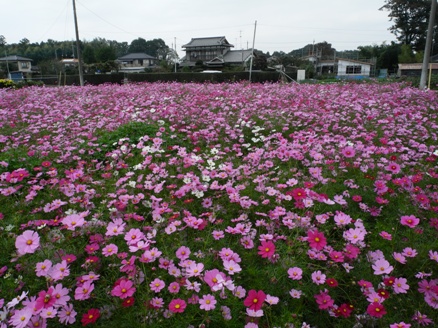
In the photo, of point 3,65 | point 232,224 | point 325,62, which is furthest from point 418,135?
point 3,65

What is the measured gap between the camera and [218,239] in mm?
1732

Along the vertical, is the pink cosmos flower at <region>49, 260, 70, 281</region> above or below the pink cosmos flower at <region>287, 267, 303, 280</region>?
above

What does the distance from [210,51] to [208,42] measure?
50.3 inches

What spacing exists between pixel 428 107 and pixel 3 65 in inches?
2233

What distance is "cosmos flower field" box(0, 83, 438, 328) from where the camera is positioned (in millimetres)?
1286

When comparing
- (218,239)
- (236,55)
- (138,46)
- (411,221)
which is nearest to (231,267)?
(218,239)

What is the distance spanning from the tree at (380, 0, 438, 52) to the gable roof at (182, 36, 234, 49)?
1895cm

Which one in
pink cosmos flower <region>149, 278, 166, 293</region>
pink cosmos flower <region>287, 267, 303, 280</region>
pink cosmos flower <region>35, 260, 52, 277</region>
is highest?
pink cosmos flower <region>35, 260, 52, 277</region>

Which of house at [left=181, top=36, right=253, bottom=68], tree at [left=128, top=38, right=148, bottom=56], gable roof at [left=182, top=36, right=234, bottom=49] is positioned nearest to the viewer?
house at [left=181, top=36, right=253, bottom=68]

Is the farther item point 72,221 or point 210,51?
point 210,51

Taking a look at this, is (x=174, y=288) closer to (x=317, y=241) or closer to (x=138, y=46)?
(x=317, y=241)

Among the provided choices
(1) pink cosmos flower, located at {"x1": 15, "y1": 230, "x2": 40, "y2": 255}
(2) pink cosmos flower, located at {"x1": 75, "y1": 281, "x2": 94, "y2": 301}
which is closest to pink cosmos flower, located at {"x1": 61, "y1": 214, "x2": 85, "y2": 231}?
(1) pink cosmos flower, located at {"x1": 15, "y1": 230, "x2": 40, "y2": 255}

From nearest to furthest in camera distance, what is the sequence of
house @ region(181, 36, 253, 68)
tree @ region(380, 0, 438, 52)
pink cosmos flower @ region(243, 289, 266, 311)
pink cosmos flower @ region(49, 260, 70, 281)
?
pink cosmos flower @ region(243, 289, 266, 311), pink cosmos flower @ region(49, 260, 70, 281), tree @ region(380, 0, 438, 52), house @ region(181, 36, 253, 68)

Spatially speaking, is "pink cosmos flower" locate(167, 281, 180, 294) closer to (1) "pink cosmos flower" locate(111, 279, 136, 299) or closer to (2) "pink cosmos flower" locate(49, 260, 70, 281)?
(1) "pink cosmos flower" locate(111, 279, 136, 299)
